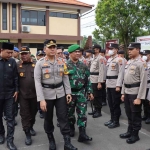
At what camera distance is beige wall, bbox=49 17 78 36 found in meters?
19.9

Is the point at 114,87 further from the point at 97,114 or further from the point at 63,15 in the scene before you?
the point at 63,15

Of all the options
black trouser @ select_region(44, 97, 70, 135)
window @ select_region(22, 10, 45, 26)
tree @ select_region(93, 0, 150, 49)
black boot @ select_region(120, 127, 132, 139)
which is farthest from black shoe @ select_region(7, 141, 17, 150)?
window @ select_region(22, 10, 45, 26)

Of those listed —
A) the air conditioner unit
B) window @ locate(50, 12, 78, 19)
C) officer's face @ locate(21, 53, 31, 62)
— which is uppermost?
window @ locate(50, 12, 78, 19)

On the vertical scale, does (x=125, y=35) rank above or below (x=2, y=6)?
below

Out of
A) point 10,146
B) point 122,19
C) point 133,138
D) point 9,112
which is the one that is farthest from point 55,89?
point 122,19

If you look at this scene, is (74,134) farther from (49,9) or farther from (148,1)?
(49,9)

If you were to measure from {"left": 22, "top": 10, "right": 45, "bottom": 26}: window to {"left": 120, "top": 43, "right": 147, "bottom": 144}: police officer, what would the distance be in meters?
16.3

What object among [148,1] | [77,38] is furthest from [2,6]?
[148,1]

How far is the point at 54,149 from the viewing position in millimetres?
3770

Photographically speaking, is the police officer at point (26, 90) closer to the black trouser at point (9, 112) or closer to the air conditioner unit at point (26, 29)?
the black trouser at point (9, 112)

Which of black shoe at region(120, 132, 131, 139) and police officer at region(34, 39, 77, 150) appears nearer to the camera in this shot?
police officer at region(34, 39, 77, 150)

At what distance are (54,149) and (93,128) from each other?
1448mm

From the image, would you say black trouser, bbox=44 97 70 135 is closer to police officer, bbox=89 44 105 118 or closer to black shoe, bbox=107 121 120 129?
black shoe, bbox=107 121 120 129

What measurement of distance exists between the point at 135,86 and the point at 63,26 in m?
17.1
